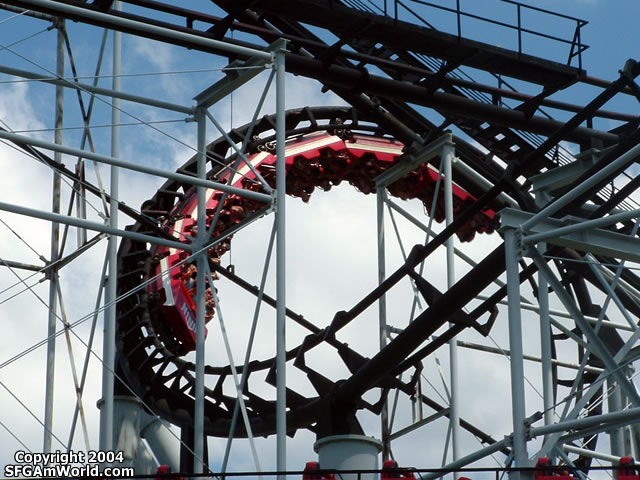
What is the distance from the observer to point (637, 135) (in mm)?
20625

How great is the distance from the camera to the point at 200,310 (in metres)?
21.1

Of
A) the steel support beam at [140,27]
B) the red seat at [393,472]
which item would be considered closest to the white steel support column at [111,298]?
the steel support beam at [140,27]

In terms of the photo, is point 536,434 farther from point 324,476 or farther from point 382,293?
point 382,293

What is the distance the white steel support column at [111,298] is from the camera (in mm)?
19891

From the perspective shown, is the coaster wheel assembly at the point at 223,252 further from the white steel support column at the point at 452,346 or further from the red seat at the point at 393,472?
the red seat at the point at 393,472

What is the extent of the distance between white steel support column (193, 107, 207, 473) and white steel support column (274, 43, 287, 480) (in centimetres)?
154

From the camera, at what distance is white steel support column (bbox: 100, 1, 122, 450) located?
19891 millimetres

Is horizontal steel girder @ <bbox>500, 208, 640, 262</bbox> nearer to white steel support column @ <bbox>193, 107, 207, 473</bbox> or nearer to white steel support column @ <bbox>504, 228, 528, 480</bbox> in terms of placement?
white steel support column @ <bbox>504, 228, 528, 480</bbox>

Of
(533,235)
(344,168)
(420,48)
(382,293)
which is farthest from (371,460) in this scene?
(344,168)

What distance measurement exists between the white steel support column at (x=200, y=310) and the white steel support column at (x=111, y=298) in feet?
3.95

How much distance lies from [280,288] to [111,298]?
104 inches

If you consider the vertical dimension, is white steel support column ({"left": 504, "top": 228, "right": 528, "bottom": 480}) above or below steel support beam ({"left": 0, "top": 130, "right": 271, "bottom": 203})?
below

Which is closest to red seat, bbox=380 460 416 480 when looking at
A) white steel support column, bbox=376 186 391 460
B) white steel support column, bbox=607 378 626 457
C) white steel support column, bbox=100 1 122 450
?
white steel support column, bbox=100 1 122 450

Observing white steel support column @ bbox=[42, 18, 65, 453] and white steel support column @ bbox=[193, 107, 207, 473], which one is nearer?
white steel support column @ bbox=[193, 107, 207, 473]
